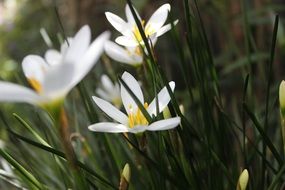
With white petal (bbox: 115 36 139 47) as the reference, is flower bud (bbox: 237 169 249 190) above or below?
below

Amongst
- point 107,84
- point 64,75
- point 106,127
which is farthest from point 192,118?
point 64,75

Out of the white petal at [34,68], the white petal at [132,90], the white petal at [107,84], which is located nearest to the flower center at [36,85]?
the white petal at [34,68]

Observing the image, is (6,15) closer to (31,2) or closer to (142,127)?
(31,2)

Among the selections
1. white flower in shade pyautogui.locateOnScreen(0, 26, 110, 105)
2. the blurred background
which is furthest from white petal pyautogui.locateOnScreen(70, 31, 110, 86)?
the blurred background

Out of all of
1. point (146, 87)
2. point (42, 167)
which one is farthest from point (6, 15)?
point (146, 87)

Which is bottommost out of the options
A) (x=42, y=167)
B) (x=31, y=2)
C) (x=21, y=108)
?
(x=42, y=167)

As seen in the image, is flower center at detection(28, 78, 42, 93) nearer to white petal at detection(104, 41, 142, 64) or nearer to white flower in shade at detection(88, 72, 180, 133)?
white flower in shade at detection(88, 72, 180, 133)

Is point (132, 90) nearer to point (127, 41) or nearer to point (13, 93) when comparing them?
point (127, 41)

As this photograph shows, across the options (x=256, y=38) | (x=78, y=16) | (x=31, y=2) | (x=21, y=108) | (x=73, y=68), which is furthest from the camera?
(x=31, y=2)

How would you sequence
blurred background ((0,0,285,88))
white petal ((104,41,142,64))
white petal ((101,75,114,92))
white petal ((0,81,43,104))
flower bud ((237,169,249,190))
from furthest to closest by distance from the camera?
blurred background ((0,0,285,88))
white petal ((101,75,114,92))
white petal ((104,41,142,64))
flower bud ((237,169,249,190))
white petal ((0,81,43,104))
